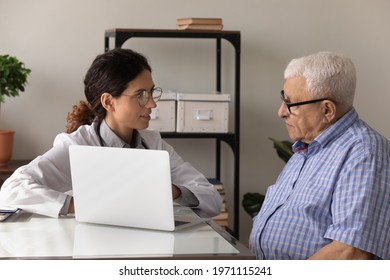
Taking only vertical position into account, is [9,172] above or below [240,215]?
above

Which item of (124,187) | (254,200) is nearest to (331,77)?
(124,187)

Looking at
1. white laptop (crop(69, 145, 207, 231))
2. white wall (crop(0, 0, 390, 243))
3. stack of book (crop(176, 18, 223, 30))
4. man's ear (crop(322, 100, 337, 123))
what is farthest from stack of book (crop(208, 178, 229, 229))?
white laptop (crop(69, 145, 207, 231))

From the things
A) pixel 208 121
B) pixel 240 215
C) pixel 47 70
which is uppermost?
pixel 47 70

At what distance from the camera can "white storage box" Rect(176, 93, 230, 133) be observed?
12.8 feet

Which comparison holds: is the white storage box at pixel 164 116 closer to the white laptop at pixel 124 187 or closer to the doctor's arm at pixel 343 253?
the white laptop at pixel 124 187

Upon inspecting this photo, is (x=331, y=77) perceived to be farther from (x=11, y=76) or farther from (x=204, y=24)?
(x=11, y=76)

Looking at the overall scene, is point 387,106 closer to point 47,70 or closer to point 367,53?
point 367,53

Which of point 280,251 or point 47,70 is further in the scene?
point 47,70

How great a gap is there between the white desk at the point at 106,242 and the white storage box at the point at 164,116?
71.7 inches

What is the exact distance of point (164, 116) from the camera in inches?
154

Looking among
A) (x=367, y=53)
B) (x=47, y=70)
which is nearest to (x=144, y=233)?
(x=47, y=70)

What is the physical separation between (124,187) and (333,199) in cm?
60

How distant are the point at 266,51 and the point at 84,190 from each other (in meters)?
2.49
